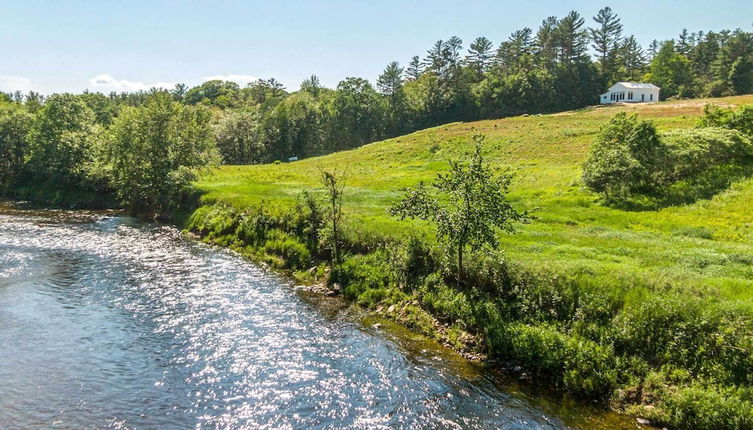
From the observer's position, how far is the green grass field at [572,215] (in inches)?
971

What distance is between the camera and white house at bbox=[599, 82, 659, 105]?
430ft

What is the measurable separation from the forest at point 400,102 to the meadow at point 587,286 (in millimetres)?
43366

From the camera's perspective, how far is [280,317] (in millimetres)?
27703

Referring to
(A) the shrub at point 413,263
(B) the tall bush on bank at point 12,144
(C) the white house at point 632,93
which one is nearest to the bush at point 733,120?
(A) the shrub at point 413,263

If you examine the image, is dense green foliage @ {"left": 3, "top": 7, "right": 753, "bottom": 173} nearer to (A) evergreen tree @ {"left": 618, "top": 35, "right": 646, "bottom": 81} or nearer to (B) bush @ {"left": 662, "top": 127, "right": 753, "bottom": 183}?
(A) evergreen tree @ {"left": 618, "top": 35, "right": 646, "bottom": 81}

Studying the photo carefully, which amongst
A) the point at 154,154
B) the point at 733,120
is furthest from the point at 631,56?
the point at 154,154

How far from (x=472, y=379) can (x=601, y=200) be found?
100 feet

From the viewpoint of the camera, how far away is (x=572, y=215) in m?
40.0

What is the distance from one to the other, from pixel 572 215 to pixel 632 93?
371ft

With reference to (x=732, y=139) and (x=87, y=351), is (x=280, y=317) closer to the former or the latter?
(x=87, y=351)

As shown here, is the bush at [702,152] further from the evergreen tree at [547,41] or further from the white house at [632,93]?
the evergreen tree at [547,41]

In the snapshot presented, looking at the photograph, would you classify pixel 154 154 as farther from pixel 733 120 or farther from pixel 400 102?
pixel 400 102

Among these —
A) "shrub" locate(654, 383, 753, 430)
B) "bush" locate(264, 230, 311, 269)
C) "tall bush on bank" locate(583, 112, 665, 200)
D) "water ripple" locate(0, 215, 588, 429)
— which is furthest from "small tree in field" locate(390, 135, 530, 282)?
"tall bush on bank" locate(583, 112, 665, 200)

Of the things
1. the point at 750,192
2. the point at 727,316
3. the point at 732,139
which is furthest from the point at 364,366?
the point at 732,139
